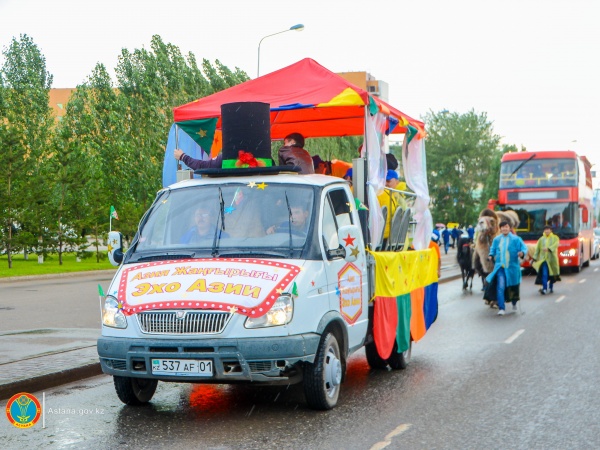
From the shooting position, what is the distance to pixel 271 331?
682cm

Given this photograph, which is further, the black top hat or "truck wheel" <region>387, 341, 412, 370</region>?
"truck wheel" <region>387, 341, 412, 370</region>

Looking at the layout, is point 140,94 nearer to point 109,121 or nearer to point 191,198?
point 109,121

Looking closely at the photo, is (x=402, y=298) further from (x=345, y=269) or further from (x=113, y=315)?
(x=113, y=315)

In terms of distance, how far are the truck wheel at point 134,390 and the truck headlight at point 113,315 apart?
581mm

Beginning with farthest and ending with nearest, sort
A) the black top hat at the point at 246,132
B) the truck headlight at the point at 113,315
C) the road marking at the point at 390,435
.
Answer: the black top hat at the point at 246,132 → the truck headlight at the point at 113,315 → the road marking at the point at 390,435

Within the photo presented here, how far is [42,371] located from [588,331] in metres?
8.28

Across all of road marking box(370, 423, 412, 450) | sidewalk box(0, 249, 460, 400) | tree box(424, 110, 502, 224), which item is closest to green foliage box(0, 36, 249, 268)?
sidewalk box(0, 249, 460, 400)

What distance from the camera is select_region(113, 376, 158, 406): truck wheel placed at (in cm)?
755

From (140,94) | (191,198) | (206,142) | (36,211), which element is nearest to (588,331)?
(206,142)

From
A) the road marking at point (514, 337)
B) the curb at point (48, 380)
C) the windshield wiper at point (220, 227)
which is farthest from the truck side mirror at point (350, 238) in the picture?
the road marking at point (514, 337)

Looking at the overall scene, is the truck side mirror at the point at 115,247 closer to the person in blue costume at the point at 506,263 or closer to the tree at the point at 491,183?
the person in blue costume at the point at 506,263

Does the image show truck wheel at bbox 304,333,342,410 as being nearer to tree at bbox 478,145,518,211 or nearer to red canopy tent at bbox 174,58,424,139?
red canopy tent at bbox 174,58,424,139

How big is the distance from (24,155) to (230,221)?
32.6 m

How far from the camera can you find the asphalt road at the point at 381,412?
644 cm
